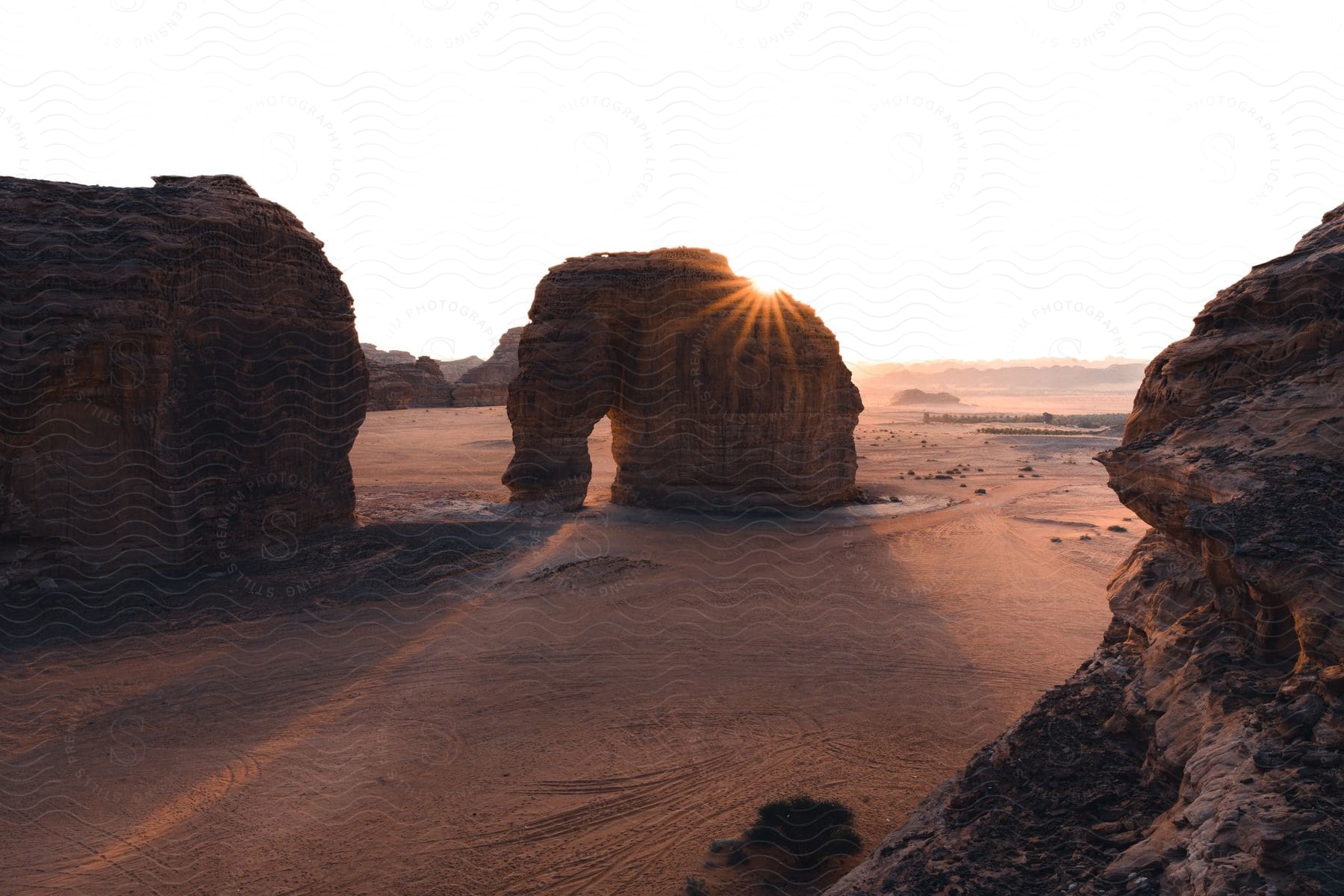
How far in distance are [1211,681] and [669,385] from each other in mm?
14856

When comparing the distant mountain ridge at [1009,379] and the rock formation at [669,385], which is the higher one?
the distant mountain ridge at [1009,379]

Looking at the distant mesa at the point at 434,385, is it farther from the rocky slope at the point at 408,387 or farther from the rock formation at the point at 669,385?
the rock formation at the point at 669,385

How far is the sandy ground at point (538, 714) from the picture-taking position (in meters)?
6.38

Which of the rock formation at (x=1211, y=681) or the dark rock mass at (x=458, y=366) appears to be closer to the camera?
the rock formation at (x=1211, y=681)

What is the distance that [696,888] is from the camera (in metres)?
5.84

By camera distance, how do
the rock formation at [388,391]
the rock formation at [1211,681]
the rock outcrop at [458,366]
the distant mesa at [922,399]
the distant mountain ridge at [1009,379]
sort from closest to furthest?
the rock formation at [1211,681] < the rock formation at [388,391] < the rock outcrop at [458,366] < the distant mesa at [922,399] < the distant mountain ridge at [1009,379]

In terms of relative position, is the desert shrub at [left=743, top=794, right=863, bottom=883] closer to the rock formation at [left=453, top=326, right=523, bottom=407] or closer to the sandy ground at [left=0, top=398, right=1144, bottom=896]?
the sandy ground at [left=0, top=398, right=1144, bottom=896]

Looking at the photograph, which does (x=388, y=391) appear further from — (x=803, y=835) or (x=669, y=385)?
(x=803, y=835)

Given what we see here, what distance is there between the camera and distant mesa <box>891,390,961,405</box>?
97375 millimetres

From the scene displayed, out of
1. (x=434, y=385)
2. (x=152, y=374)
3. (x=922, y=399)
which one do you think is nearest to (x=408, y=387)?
(x=434, y=385)

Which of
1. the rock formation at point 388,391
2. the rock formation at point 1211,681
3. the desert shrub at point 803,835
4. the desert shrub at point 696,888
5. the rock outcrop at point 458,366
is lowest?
the desert shrub at point 696,888

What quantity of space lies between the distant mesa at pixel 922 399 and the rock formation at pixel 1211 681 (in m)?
96.3

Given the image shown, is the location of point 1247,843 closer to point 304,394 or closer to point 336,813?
point 336,813

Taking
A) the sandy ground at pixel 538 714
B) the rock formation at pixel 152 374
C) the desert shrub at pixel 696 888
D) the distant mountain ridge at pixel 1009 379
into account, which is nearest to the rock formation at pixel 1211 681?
the desert shrub at pixel 696 888
